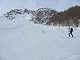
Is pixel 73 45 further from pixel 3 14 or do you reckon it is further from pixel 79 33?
pixel 3 14

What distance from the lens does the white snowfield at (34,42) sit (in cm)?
169

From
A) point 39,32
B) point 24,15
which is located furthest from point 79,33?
point 24,15

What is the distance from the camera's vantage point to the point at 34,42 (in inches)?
69.7

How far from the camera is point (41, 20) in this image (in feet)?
5.80

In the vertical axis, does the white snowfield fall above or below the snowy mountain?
below

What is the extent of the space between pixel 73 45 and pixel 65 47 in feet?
0.24

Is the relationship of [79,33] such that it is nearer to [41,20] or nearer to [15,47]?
A: [41,20]

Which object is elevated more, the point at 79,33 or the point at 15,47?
the point at 79,33

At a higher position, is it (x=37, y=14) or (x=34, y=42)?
(x=37, y=14)

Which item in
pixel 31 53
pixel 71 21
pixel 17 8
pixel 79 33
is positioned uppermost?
pixel 17 8

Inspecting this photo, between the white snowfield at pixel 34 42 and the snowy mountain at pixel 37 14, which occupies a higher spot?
the snowy mountain at pixel 37 14

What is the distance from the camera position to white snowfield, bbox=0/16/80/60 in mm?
1694

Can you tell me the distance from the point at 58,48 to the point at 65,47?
0.06m

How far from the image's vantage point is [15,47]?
1713mm
